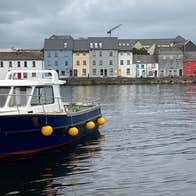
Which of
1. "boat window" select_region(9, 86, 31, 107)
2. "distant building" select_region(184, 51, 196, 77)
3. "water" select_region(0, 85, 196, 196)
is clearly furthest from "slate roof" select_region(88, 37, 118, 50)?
"boat window" select_region(9, 86, 31, 107)

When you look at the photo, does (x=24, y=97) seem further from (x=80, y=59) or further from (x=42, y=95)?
(x=80, y=59)

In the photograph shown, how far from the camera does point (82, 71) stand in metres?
129

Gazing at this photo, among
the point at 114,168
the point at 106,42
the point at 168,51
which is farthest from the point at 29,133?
the point at 168,51

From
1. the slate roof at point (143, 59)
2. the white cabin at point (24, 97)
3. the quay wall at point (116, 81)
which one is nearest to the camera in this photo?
the white cabin at point (24, 97)

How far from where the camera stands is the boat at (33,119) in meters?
16.9

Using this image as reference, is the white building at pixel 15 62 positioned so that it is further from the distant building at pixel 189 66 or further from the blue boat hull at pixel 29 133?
the blue boat hull at pixel 29 133

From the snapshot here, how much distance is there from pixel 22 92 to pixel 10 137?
8.33 feet

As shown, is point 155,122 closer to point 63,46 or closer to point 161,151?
point 161,151

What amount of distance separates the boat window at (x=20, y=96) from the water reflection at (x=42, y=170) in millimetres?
2223

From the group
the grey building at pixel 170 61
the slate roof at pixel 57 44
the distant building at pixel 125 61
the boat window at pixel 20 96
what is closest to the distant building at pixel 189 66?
the grey building at pixel 170 61

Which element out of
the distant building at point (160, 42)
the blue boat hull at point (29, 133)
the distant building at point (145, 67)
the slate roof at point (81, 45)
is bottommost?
the blue boat hull at point (29, 133)

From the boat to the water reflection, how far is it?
1.21ft

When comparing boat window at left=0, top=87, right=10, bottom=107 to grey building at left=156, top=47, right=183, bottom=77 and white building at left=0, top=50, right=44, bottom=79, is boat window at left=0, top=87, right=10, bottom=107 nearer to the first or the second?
white building at left=0, top=50, right=44, bottom=79

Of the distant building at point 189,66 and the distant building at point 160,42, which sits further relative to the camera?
the distant building at point 160,42
